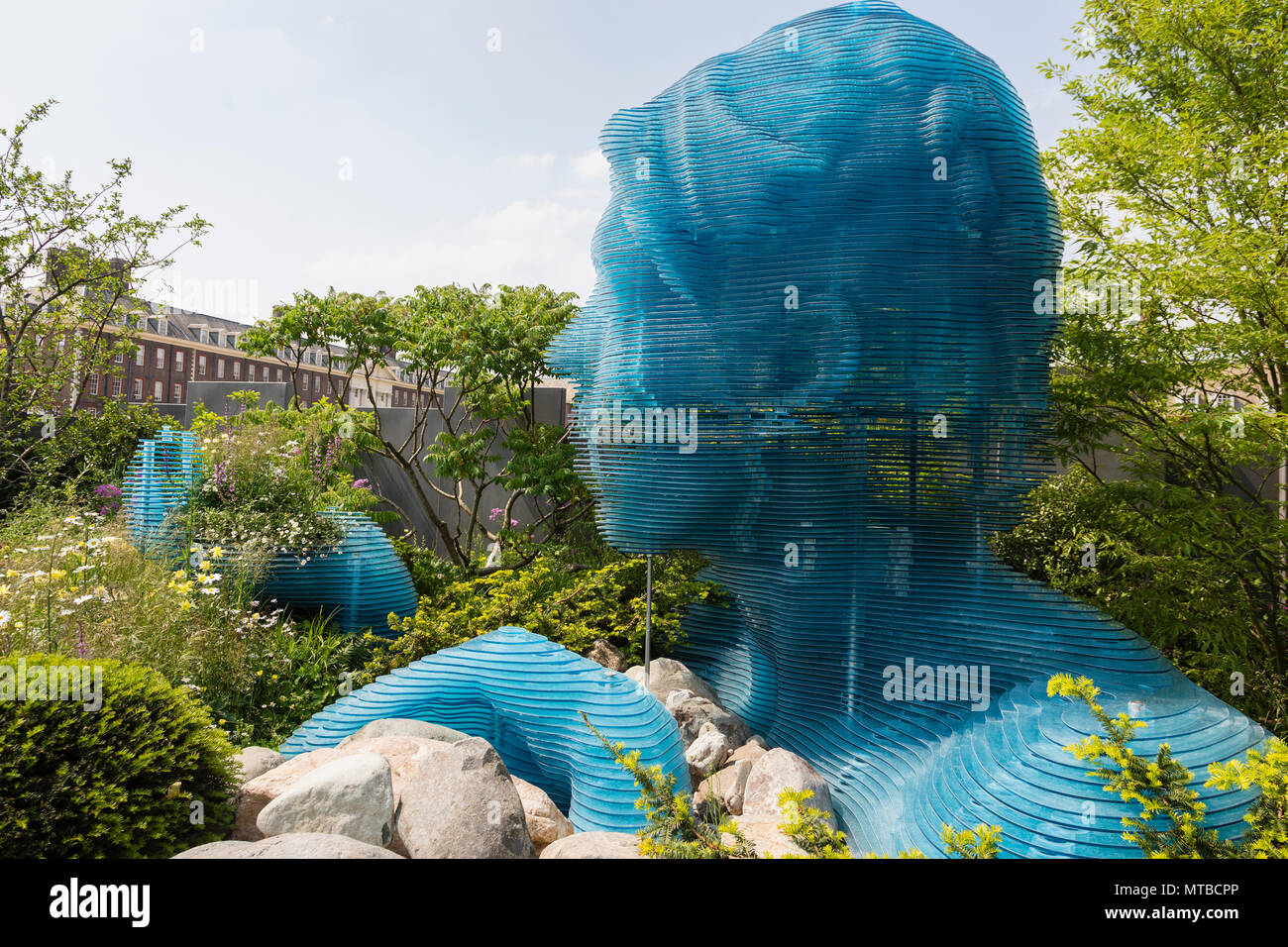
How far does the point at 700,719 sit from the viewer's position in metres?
5.96

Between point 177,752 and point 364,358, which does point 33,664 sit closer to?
point 177,752

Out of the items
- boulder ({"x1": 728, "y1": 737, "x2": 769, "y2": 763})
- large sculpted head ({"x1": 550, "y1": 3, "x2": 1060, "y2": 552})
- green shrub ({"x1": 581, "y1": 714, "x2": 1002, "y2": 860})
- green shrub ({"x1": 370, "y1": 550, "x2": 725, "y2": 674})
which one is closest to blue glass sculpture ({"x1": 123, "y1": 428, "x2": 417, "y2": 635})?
green shrub ({"x1": 370, "y1": 550, "x2": 725, "y2": 674})

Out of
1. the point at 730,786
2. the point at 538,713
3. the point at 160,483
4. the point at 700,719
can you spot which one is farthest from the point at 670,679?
the point at 160,483

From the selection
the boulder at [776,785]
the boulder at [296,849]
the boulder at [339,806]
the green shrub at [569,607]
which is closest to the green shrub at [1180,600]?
the boulder at [776,785]

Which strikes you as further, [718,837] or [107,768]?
[107,768]

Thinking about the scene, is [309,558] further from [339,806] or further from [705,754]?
[705,754]

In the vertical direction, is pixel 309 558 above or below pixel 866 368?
below

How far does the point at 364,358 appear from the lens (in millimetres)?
10578

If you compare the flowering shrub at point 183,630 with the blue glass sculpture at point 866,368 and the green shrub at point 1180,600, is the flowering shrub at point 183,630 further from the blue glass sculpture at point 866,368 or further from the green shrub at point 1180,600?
the green shrub at point 1180,600

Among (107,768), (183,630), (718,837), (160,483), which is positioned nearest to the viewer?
(718,837)

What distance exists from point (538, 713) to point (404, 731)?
844mm

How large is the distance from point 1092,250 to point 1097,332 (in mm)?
1022

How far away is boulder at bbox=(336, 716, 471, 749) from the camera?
189 inches

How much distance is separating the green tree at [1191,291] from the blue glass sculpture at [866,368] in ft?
3.63
